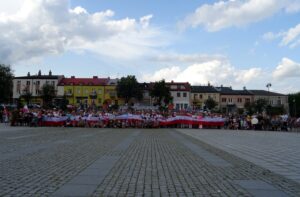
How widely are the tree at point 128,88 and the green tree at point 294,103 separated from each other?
206 feet

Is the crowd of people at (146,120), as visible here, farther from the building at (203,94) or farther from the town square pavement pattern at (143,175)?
the building at (203,94)

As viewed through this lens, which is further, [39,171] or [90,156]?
[90,156]

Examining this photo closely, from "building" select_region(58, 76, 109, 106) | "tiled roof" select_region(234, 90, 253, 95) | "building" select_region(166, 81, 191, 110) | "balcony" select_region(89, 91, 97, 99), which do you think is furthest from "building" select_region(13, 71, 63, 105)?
"tiled roof" select_region(234, 90, 253, 95)

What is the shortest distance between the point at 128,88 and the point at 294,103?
2708 inches

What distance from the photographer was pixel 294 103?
495ft

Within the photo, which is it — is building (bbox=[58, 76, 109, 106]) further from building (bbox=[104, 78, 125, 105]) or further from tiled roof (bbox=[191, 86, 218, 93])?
tiled roof (bbox=[191, 86, 218, 93])

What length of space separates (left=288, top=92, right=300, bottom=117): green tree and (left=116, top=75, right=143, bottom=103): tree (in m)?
62.6

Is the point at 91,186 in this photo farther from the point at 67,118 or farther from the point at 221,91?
the point at 221,91

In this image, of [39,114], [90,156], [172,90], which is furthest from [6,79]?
[90,156]

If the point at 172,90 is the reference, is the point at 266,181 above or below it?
below

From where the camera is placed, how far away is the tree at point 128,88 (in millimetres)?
117812

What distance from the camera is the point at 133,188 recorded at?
24.6ft

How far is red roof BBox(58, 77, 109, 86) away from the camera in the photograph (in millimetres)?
126938

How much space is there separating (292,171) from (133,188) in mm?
4908
